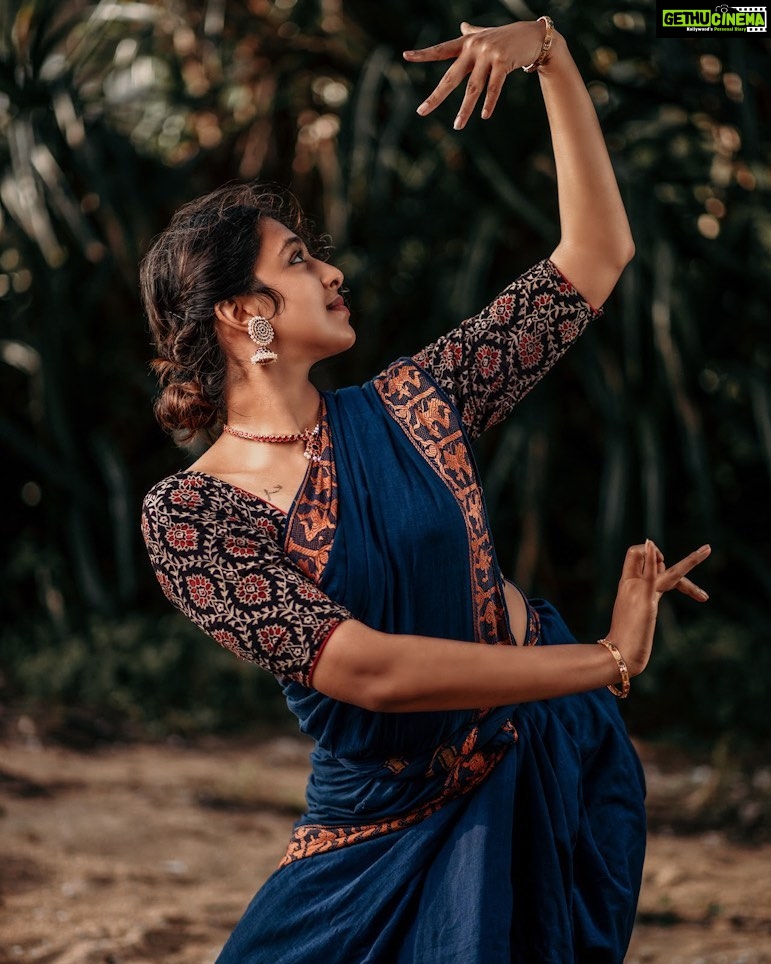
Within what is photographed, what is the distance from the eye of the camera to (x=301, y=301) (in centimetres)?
159

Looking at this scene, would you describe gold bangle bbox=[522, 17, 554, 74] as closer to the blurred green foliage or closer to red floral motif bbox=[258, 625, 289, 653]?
red floral motif bbox=[258, 625, 289, 653]

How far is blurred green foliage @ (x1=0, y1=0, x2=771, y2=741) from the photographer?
4051mm

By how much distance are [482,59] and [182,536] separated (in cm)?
66

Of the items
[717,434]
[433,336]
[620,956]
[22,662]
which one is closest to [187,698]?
[22,662]

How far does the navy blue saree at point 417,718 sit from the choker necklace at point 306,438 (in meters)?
0.01

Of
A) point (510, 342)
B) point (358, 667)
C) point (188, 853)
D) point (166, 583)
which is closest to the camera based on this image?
point (358, 667)

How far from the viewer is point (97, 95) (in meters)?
4.81

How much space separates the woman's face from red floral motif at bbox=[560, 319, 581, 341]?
28cm

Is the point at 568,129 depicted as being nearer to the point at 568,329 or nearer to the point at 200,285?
the point at 568,329

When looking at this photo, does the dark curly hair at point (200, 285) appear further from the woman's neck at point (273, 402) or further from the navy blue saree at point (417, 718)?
the navy blue saree at point (417, 718)

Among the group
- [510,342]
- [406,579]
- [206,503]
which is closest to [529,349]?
[510,342]

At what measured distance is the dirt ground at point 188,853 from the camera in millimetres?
2828

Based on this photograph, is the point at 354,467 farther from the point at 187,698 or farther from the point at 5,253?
the point at 5,253

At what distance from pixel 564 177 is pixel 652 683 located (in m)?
2.83
